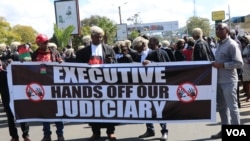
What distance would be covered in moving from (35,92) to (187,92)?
2.60m

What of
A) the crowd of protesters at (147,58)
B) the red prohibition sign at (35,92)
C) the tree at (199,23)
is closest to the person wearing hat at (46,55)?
the crowd of protesters at (147,58)

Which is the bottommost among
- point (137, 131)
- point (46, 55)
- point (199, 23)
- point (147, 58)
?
point (137, 131)

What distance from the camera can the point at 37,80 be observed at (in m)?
7.12

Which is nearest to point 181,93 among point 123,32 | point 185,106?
point 185,106

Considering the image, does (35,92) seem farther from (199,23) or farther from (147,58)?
(199,23)

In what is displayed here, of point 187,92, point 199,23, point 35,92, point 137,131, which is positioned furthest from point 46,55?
point 199,23

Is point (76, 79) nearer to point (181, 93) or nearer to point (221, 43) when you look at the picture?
point (181, 93)

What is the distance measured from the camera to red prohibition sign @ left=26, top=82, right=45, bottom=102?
23.3 feet

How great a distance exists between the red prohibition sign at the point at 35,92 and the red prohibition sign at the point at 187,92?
7.65ft

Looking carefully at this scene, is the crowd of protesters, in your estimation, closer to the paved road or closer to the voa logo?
the paved road

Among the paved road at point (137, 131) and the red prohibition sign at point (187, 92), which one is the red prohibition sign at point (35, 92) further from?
the red prohibition sign at point (187, 92)

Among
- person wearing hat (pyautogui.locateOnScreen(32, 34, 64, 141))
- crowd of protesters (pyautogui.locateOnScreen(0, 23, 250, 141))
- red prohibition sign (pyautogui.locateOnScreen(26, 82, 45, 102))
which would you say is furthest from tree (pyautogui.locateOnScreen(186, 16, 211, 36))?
red prohibition sign (pyautogui.locateOnScreen(26, 82, 45, 102))

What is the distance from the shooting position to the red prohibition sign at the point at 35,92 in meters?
7.11

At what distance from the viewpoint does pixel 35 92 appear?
7133 millimetres
